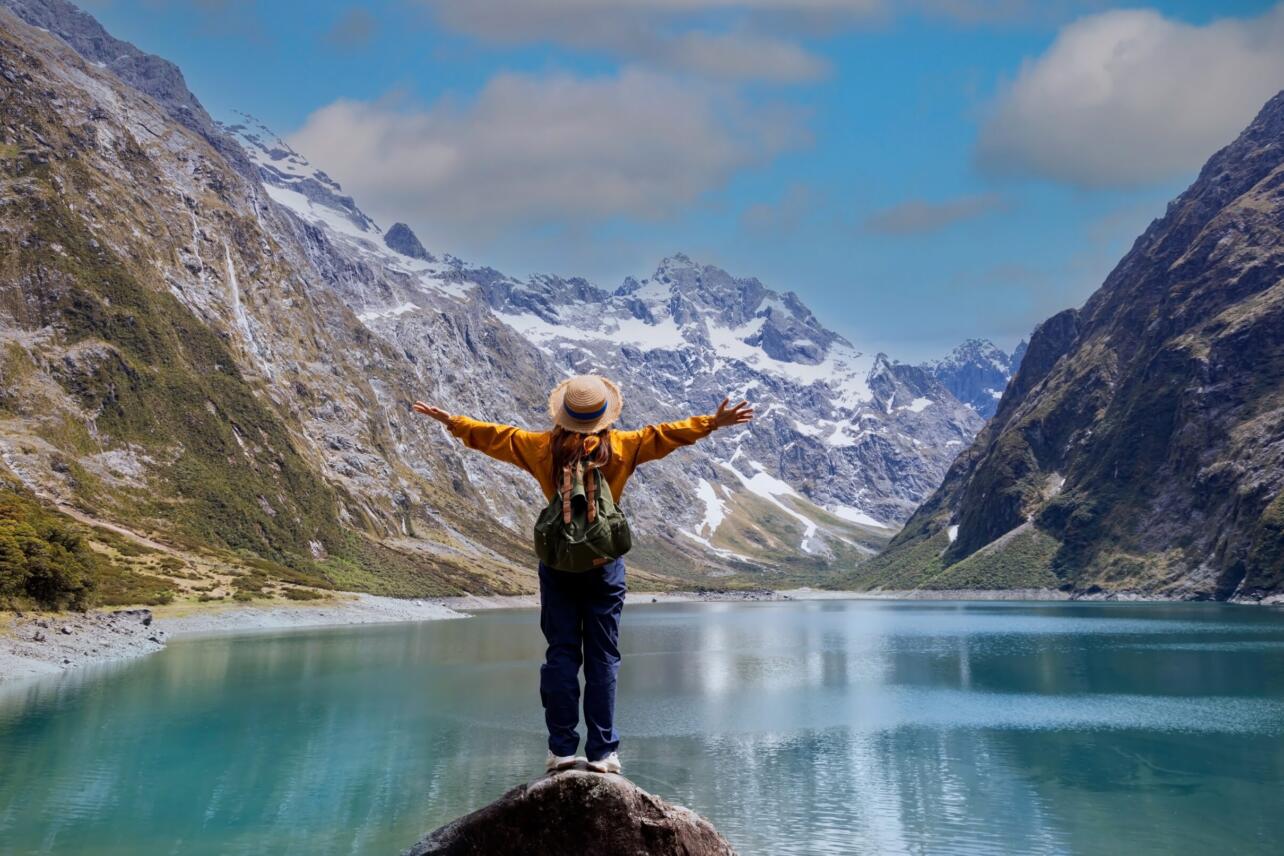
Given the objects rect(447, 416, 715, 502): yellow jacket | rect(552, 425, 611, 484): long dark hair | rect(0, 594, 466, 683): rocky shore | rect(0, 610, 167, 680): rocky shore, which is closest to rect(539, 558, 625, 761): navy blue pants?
rect(447, 416, 715, 502): yellow jacket

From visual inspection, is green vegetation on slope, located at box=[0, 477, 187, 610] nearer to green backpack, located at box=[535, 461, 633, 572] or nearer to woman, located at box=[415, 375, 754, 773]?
woman, located at box=[415, 375, 754, 773]

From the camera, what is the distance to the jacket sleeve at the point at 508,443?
11.3 m

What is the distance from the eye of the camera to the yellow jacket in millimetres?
11203

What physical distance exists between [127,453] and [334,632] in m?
78.9

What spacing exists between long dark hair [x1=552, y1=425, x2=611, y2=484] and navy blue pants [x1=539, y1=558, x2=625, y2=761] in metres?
1.11

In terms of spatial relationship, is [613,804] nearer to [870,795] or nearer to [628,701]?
[870,795]

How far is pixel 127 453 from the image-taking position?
187 m

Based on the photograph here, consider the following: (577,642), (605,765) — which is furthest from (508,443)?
(605,765)

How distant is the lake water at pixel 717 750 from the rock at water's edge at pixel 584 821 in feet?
84.4

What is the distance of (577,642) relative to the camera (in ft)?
36.2

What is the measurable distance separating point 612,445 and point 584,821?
394cm

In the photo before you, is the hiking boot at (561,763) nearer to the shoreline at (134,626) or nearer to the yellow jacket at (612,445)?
the yellow jacket at (612,445)

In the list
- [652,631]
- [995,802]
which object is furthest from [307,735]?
[652,631]

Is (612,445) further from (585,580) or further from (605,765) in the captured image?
(605,765)
